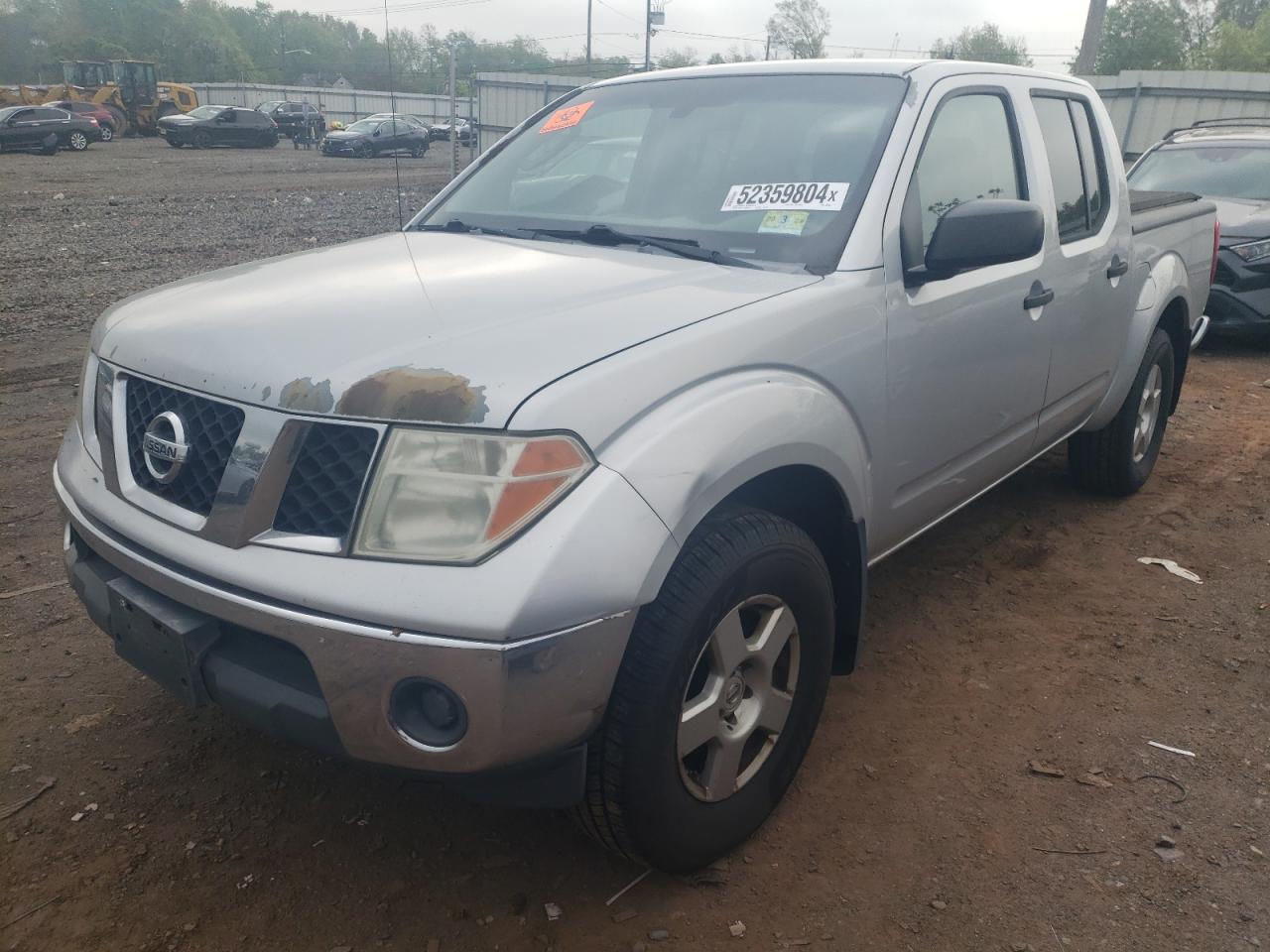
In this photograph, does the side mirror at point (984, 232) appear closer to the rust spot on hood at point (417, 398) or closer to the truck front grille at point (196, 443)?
the rust spot on hood at point (417, 398)

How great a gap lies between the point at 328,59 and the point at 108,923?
93.2 meters

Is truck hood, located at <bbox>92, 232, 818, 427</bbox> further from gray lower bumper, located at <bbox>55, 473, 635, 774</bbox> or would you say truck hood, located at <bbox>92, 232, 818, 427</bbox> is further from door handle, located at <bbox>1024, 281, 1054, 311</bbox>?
door handle, located at <bbox>1024, 281, 1054, 311</bbox>

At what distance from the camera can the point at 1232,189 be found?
28.7ft

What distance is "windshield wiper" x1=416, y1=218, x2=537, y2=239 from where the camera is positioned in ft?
9.96

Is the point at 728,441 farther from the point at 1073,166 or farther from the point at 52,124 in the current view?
the point at 52,124

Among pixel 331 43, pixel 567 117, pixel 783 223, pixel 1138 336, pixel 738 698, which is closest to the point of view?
pixel 738 698

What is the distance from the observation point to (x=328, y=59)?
279ft

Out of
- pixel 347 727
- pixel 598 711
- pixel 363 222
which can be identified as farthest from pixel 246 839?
pixel 363 222

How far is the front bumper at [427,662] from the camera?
1717mm

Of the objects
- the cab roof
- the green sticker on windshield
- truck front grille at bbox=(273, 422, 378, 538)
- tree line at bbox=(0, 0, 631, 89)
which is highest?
tree line at bbox=(0, 0, 631, 89)

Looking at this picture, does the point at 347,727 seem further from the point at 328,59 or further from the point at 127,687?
the point at 328,59

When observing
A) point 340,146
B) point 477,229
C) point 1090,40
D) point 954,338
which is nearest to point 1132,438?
point 954,338

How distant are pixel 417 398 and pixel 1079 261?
2.71m

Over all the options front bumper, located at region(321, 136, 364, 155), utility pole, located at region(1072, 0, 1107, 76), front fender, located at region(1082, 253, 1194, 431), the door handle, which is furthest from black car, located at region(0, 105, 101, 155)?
the door handle
